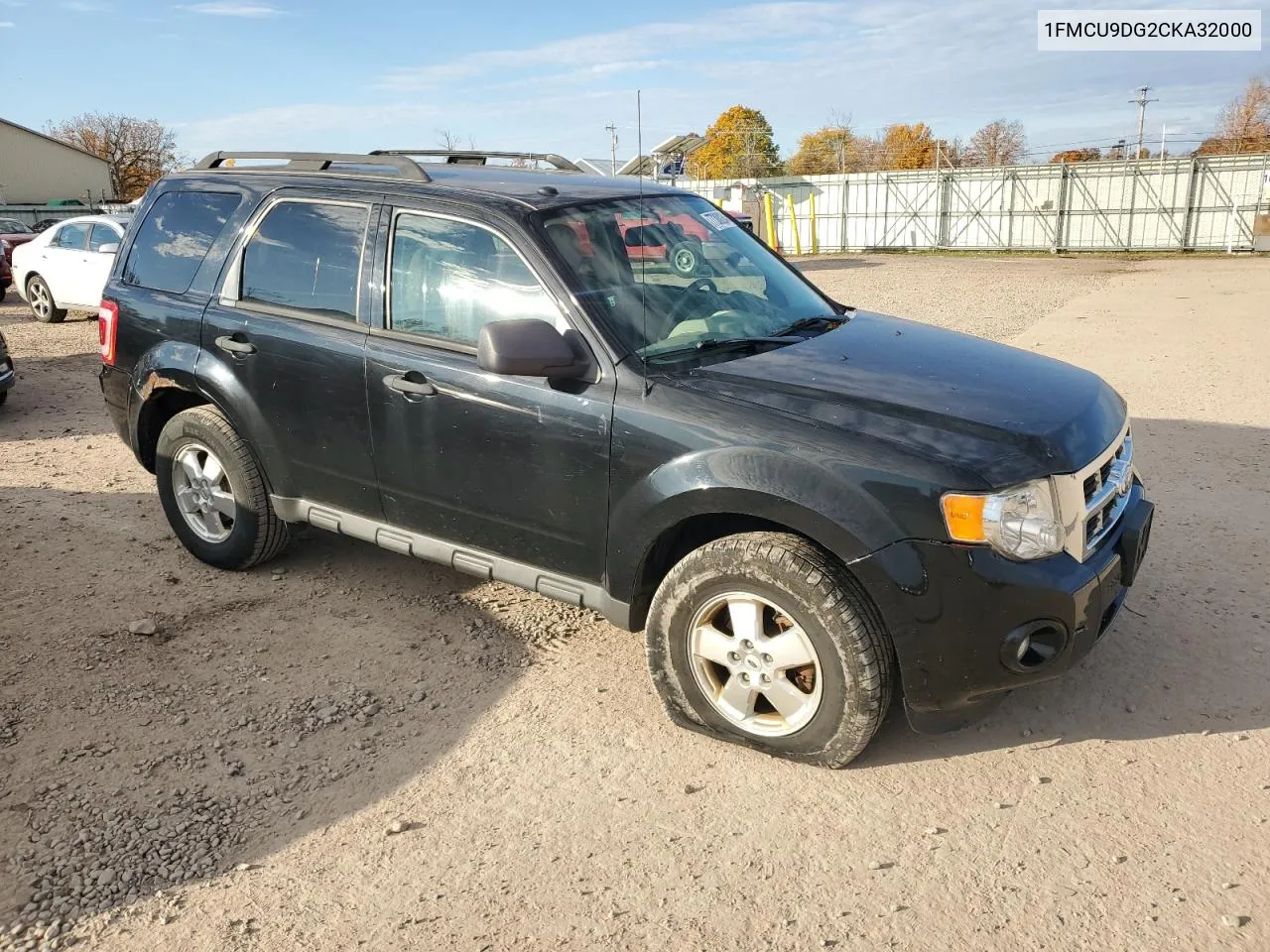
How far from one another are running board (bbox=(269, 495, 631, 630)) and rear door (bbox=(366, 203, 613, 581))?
47 millimetres

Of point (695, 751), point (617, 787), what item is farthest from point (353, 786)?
point (695, 751)

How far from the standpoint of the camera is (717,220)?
15.1 ft

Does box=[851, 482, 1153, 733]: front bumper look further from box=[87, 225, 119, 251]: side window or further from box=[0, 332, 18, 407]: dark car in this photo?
box=[87, 225, 119, 251]: side window

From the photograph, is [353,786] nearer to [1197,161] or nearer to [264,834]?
[264,834]

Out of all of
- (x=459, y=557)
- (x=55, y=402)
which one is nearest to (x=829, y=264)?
(x=55, y=402)

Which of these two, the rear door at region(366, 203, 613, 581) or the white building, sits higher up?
the white building

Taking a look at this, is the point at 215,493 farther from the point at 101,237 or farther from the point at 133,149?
the point at 133,149

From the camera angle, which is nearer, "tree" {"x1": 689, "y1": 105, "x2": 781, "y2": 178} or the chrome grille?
the chrome grille

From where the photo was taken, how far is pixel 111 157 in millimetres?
67250

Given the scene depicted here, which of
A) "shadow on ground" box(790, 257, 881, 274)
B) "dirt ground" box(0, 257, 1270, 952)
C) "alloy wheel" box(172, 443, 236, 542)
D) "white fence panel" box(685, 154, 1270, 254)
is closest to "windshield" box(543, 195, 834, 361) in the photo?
"dirt ground" box(0, 257, 1270, 952)

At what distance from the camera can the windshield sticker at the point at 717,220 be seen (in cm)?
452

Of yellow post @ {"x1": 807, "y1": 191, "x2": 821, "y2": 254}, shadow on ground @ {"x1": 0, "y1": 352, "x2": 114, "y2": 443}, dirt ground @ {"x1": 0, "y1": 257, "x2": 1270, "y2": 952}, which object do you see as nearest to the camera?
dirt ground @ {"x1": 0, "y1": 257, "x2": 1270, "y2": 952}

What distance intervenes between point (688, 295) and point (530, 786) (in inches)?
76.1

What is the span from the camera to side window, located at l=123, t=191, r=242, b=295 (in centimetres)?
470
